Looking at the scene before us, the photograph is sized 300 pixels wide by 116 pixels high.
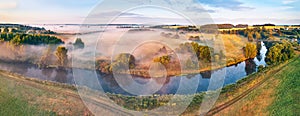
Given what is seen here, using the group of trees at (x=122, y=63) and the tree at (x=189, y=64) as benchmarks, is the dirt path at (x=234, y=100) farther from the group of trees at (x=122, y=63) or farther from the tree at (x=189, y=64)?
the group of trees at (x=122, y=63)

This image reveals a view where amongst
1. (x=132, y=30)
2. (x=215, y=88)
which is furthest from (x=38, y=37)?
(x=215, y=88)

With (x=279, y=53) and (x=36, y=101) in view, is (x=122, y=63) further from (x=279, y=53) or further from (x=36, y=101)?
(x=279, y=53)

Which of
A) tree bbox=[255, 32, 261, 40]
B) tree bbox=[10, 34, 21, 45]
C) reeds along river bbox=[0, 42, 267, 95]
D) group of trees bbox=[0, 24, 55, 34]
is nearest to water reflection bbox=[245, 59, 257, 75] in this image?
reeds along river bbox=[0, 42, 267, 95]

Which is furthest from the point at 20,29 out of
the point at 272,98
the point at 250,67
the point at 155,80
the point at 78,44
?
the point at 272,98

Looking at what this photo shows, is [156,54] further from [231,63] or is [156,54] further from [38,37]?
[38,37]

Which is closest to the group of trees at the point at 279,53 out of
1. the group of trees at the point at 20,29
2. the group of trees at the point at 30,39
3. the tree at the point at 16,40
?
the group of trees at the point at 30,39

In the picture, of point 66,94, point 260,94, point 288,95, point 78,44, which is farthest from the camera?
point 78,44

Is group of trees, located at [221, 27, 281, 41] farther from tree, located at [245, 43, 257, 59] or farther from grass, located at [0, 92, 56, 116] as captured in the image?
grass, located at [0, 92, 56, 116]
